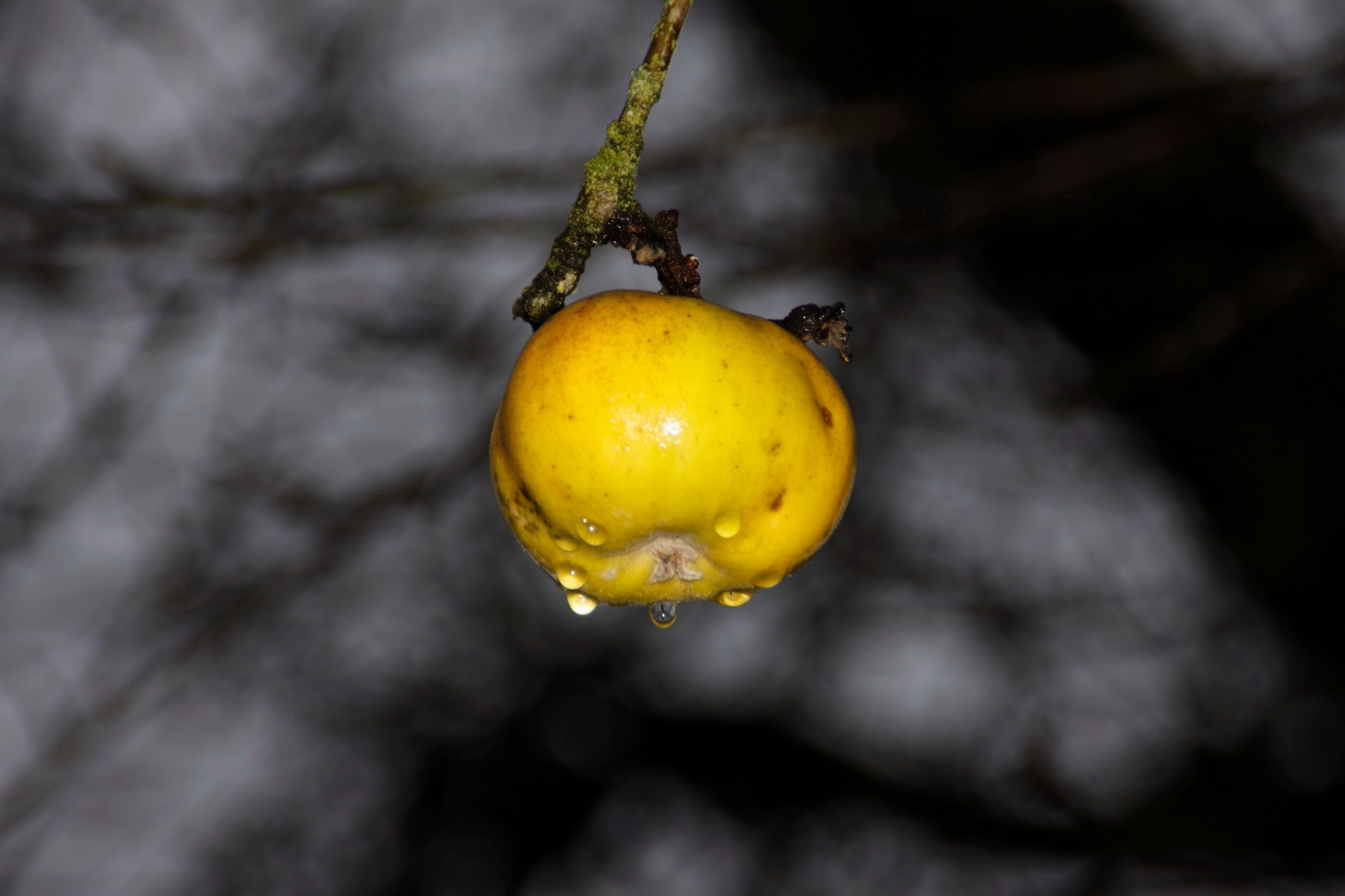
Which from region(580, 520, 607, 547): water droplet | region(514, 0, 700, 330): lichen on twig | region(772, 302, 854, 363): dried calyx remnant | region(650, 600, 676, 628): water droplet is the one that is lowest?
region(580, 520, 607, 547): water droplet

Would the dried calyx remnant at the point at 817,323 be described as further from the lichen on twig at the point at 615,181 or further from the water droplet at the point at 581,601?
the water droplet at the point at 581,601

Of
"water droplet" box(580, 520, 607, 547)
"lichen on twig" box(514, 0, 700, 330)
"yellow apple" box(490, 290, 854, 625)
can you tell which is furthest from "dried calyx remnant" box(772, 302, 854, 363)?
"water droplet" box(580, 520, 607, 547)

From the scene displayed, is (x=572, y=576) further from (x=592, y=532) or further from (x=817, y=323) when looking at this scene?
(x=817, y=323)

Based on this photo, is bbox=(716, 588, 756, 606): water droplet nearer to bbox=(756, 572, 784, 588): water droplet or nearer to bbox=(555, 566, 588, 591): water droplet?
bbox=(756, 572, 784, 588): water droplet

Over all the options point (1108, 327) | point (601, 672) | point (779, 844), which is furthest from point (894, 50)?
point (779, 844)

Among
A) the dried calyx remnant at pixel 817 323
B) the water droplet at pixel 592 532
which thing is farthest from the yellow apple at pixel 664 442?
the dried calyx remnant at pixel 817 323

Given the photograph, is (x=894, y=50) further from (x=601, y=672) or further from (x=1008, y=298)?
(x=601, y=672)
